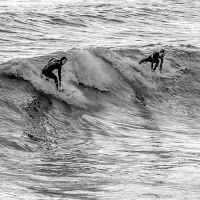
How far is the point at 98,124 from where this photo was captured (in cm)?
1642

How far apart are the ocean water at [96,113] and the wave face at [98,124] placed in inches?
1.1

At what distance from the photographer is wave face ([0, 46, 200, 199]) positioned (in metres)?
10.9

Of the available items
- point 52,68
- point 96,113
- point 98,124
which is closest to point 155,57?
point 96,113

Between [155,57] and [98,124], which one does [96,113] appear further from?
[155,57]

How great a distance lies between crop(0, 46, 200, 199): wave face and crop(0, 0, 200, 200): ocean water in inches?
1.1

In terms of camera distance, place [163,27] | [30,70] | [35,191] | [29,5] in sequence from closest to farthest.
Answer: [35,191], [30,70], [163,27], [29,5]

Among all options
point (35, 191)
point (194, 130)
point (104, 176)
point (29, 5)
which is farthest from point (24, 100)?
point (29, 5)

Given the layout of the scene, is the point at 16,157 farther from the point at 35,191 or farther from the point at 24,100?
the point at 24,100

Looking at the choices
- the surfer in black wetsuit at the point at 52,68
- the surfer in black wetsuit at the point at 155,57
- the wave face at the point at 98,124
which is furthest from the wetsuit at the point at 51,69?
the surfer in black wetsuit at the point at 155,57

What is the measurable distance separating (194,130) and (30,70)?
4595 mm

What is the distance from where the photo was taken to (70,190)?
33.4 ft

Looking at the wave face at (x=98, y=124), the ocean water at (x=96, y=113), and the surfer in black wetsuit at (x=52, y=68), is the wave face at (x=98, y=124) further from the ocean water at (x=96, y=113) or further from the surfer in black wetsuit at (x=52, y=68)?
the surfer in black wetsuit at (x=52, y=68)

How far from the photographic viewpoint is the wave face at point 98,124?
1090 centimetres

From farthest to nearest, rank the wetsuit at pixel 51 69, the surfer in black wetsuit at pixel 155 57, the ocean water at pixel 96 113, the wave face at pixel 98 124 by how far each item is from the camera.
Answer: the surfer in black wetsuit at pixel 155 57 → the wetsuit at pixel 51 69 → the wave face at pixel 98 124 → the ocean water at pixel 96 113
